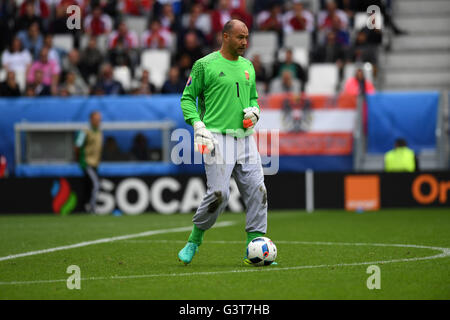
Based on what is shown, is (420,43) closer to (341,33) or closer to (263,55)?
(341,33)

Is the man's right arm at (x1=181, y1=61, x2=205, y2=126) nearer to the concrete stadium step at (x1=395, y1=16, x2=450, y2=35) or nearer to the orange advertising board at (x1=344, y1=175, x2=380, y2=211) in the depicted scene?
the orange advertising board at (x1=344, y1=175, x2=380, y2=211)

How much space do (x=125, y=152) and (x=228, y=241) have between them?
8.19 metres

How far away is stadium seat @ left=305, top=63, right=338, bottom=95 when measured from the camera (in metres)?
19.9

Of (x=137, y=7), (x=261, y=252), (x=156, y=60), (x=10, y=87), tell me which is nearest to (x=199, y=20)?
(x=156, y=60)

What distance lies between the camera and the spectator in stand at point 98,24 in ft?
74.7

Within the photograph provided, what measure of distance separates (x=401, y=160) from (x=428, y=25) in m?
5.70

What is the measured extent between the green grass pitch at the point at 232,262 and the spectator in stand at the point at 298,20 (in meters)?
7.94

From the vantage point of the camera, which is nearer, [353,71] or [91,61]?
[353,71]

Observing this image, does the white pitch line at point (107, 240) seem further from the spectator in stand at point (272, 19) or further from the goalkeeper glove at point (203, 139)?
the spectator in stand at point (272, 19)

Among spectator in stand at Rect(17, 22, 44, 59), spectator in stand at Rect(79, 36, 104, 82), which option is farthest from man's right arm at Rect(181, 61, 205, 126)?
spectator in stand at Rect(17, 22, 44, 59)

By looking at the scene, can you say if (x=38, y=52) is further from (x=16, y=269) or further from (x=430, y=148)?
(x=16, y=269)

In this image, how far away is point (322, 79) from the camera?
65.8ft

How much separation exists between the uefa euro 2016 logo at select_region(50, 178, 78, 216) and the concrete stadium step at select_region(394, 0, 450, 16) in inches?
380

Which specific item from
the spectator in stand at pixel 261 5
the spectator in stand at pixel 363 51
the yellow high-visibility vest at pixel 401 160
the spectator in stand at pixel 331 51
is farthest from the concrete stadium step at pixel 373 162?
the spectator in stand at pixel 261 5
